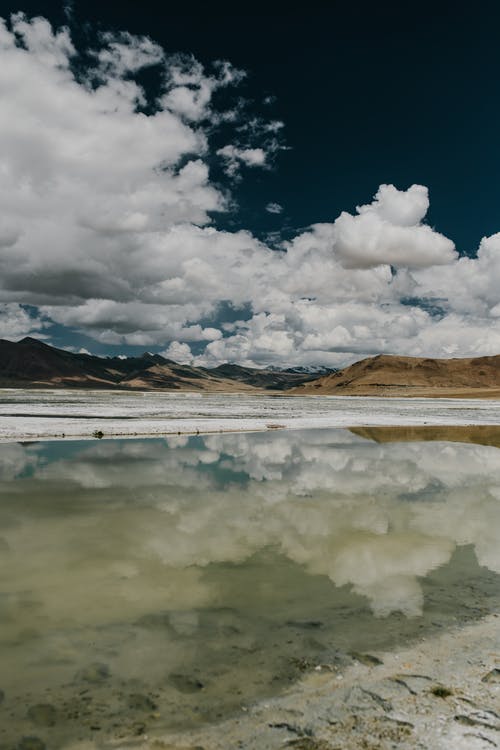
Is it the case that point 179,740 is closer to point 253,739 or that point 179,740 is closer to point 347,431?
point 253,739

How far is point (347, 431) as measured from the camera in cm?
4131

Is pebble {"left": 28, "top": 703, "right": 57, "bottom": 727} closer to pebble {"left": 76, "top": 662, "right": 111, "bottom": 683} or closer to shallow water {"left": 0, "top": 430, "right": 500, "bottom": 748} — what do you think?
shallow water {"left": 0, "top": 430, "right": 500, "bottom": 748}

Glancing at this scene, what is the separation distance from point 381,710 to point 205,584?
14.3ft

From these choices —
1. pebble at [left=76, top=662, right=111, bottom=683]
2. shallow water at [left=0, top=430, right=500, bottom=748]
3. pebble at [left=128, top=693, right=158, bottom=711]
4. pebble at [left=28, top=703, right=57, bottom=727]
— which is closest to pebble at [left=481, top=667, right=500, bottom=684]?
shallow water at [left=0, top=430, right=500, bottom=748]

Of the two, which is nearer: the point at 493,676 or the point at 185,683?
the point at 185,683

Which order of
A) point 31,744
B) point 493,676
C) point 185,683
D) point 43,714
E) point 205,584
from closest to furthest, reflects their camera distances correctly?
point 31,744, point 43,714, point 185,683, point 493,676, point 205,584

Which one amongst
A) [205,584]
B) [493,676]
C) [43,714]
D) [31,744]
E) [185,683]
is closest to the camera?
[31,744]

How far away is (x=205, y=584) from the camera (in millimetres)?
9234

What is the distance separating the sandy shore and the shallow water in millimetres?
266

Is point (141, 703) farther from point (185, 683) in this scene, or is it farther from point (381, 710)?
point (381, 710)

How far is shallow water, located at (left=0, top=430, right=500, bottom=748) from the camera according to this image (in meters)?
5.93

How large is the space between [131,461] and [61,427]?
665 inches

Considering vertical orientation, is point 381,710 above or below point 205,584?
above

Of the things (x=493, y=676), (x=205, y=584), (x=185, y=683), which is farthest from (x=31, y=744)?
(x=493, y=676)
